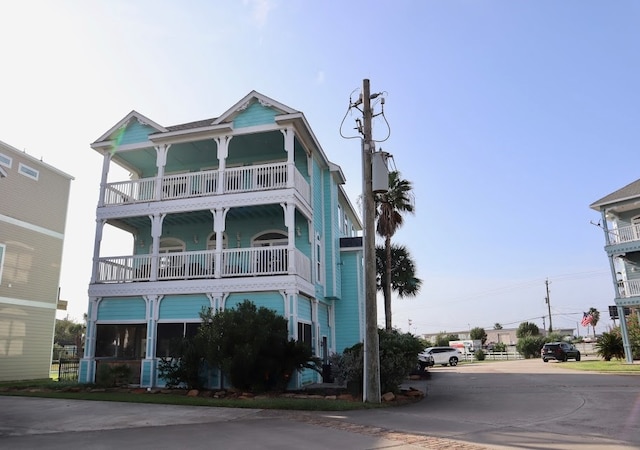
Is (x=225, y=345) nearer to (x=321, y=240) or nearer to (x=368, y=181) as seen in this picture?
(x=368, y=181)

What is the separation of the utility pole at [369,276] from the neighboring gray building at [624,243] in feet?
70.3

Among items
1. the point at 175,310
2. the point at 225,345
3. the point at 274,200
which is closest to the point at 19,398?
the point at 175,310

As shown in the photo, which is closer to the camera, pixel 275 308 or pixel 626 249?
pixel 275 308

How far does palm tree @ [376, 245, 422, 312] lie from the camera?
95.5 feet

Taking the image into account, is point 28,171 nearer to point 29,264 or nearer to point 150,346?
point 29,264

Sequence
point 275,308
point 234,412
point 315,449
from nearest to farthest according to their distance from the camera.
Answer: point 315,449, point 234,412, point 275,308

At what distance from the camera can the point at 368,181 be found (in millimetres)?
13578

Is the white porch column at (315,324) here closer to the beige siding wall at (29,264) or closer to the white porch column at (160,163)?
the white porch column at (160,163)

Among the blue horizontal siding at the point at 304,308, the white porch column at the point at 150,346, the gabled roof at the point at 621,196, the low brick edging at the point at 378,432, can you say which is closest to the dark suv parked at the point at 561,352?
the gabled roof at the point at 621,196

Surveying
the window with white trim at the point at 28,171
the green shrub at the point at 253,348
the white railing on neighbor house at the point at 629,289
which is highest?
the window with white trim at the point at 28,171

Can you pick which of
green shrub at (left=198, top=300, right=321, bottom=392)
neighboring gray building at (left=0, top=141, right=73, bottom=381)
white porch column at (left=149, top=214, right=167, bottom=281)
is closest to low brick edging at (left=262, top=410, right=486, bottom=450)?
green shrub at (left=198, top=300, right=321, bottom=392)

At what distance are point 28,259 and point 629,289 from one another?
106 ft

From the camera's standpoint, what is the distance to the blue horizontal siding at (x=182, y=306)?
17234mm

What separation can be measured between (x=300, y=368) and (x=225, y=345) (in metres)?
2.54
